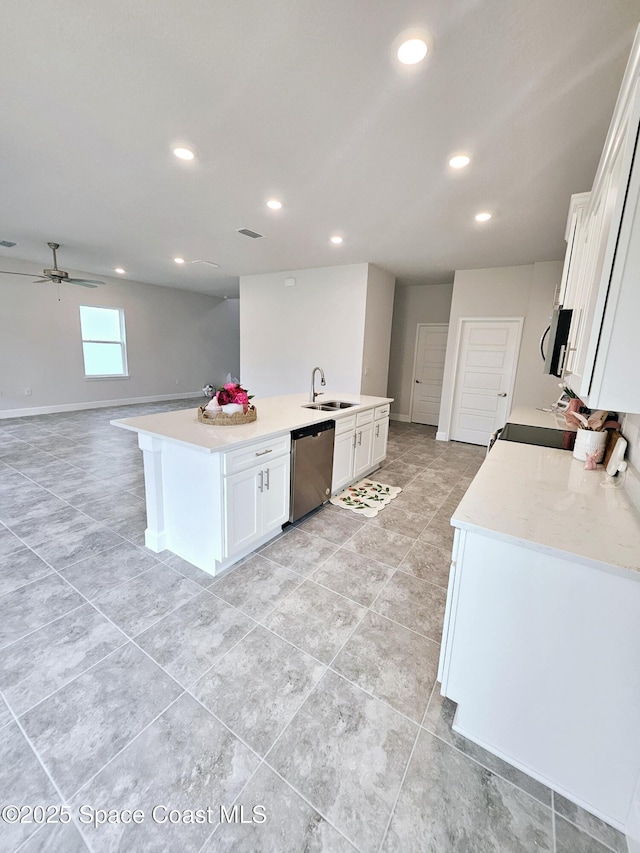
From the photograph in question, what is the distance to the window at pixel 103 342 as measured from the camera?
23.6ft

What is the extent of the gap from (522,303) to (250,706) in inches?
225

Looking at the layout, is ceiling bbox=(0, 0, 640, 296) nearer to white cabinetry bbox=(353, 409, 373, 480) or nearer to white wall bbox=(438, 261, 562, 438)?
white wall bbox=(438, 261, 562, 438)

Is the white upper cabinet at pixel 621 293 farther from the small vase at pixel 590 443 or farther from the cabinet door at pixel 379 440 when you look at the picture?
the cabinet door at pixel 379 440

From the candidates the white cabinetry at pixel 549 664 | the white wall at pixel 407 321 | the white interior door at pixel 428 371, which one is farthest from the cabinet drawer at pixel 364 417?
the white wall at pixel 407 321

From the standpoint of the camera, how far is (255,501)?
2.35m

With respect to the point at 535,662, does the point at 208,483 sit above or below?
above

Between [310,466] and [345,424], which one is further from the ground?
[345,424]

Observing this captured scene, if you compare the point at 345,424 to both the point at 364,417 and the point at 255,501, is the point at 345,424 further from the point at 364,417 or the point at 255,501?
the point at 255,501

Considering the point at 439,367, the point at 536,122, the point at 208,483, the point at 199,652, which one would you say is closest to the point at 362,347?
the point at 439,367

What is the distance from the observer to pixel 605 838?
1.07 meters

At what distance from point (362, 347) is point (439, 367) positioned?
219 cm

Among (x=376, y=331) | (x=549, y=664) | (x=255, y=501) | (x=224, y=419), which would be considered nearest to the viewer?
(x=549, y=664)

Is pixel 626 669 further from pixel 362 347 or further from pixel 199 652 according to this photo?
pixel 362 347

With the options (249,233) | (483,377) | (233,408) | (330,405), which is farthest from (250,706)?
(483,377)
